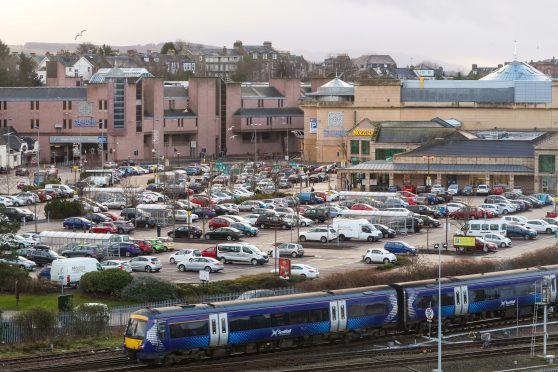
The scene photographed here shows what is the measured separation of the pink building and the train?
170 feet

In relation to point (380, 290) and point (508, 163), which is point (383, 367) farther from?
point (508, 163)

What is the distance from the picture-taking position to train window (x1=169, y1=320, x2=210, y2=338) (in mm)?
25375

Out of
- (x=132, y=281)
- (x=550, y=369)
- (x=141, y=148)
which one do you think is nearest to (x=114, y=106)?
(x=141, y=148)

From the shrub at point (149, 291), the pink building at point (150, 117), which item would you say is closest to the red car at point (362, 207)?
the shrub at point (149, 291)

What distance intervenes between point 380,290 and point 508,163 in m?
36.7

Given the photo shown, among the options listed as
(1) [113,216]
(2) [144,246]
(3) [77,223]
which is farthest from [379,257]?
(1) [113,216]

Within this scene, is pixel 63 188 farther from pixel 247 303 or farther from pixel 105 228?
pixel 247 303

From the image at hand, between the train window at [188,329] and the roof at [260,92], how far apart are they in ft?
222

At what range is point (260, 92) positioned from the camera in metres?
94.8

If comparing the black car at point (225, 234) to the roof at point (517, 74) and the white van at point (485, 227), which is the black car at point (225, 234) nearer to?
the white van at point (485, 227)

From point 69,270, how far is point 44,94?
1921 inches

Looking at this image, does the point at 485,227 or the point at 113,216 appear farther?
the point at 113,216

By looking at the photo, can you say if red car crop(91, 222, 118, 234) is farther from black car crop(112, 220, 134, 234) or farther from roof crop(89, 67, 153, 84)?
roof crop(89, 67, 153, 84)

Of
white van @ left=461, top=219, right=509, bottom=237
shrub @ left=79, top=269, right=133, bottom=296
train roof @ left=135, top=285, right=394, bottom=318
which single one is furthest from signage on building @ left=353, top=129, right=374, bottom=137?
train roof @ left=135, top=285, right=394, bottom=318
